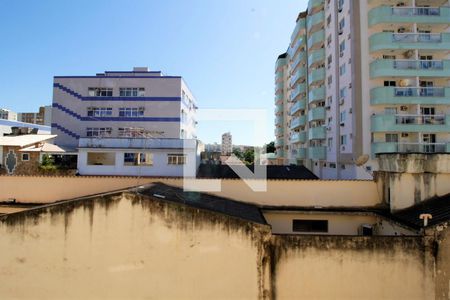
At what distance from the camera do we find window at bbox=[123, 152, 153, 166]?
78.6 ft

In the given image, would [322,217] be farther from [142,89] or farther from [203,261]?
[142,89]

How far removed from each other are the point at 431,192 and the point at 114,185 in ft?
44.2

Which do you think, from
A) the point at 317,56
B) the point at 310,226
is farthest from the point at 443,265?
the point at 317,56

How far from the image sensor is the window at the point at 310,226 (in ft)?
42.9

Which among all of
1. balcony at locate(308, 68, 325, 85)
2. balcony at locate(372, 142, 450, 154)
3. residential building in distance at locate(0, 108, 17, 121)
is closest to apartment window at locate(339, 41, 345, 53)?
balcony at locate(308, 68, 325, 85)

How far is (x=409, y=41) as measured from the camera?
22.2 meters

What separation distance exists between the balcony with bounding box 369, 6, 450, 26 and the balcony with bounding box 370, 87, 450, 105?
5183 millimetres

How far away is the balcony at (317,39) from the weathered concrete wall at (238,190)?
68.2 ft

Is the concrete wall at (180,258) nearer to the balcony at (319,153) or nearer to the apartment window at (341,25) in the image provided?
the balcony at (319,153)

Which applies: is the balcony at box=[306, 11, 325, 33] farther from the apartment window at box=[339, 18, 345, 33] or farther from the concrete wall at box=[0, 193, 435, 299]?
the concrete wall at box=[0, 193, 435, 299]

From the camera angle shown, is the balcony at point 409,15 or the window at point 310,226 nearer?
the window at point 310,226

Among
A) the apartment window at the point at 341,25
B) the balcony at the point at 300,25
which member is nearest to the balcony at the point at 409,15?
the apartment window at the point at 341,25

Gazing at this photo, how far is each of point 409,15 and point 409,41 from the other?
80.6 inches

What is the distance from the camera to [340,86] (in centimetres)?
2608
